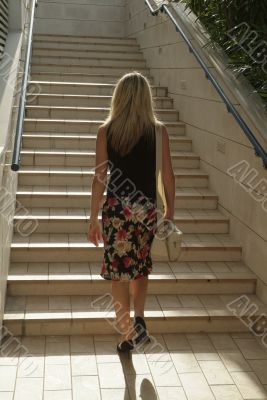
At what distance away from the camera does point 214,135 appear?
5.45m

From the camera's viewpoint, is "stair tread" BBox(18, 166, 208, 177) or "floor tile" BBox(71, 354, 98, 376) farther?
"stair tread" BBox(18, 166, 208, 177)

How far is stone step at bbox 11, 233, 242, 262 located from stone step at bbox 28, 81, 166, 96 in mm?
2847

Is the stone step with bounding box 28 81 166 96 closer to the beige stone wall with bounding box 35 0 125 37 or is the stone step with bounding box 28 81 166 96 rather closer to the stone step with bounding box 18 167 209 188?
the stone step with bounding box 18 167 209 188

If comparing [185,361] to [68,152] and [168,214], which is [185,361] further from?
[68,152]

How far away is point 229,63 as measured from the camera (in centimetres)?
509

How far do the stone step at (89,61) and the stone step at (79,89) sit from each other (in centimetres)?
97

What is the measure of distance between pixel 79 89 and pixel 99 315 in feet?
13.0

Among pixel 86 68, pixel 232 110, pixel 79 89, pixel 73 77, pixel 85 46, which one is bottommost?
pixel 232 110

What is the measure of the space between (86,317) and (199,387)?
0.96m

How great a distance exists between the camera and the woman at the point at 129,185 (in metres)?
3.16

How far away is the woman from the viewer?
3.16 metres

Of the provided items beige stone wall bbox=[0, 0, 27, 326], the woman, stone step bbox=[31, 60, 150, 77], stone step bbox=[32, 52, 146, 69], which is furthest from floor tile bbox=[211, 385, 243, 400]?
stone step bbox=[32, 52, 146, 69]

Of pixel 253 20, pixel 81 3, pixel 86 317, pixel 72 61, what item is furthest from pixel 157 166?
pixel 81 3

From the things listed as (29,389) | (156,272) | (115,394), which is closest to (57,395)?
(29,389)
